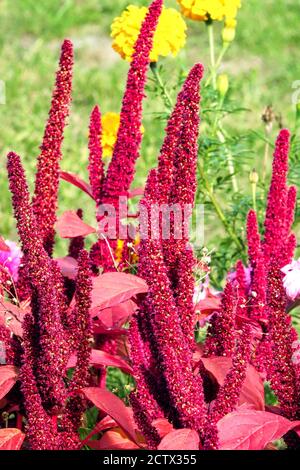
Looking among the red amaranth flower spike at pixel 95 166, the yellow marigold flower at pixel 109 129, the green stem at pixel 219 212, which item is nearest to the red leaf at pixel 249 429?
the red amaranth flower spike at pixel 95 166

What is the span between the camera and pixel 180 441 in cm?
138

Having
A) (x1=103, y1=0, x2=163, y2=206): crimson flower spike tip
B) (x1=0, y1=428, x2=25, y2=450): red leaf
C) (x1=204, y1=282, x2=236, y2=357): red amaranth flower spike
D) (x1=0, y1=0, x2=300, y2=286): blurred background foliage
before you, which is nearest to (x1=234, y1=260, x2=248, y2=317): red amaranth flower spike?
(x1=204, y1=282, x2=236, y2=357): red amaranth flower spike

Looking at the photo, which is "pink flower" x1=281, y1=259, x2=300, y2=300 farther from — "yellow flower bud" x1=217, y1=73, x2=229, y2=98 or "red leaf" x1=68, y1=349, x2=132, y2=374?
"yellow flower bud" x1=217, y1=73, x2=229, y2=98

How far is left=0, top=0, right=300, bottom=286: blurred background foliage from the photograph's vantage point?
14.7 ft

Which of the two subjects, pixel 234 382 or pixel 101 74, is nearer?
pixel 234 382

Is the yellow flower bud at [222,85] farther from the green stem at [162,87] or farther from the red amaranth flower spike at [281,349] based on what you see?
the red amaranth flower spike at [281,349]

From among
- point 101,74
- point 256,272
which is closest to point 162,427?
point 256,272

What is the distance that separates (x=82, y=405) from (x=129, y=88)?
2.10 feet

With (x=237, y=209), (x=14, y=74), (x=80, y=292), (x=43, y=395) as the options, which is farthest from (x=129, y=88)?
(x=14, y=74)

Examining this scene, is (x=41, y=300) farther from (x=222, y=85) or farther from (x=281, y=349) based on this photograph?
(x=222, y=85)

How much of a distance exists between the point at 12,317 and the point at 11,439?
231mm

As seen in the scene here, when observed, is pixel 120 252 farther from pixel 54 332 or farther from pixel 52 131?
pixel 54 332

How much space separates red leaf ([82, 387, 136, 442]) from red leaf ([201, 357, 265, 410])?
155 millimetres

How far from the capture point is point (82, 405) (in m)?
1.53
